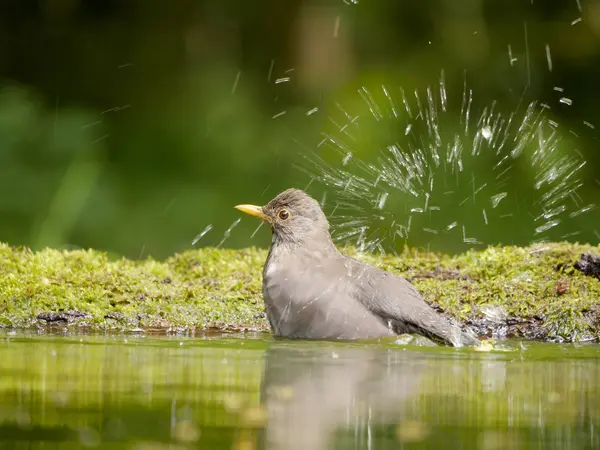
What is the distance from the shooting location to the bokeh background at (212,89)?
9.66 metres

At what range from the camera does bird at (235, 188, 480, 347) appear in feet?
19.2

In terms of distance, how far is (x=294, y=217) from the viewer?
6.59 m

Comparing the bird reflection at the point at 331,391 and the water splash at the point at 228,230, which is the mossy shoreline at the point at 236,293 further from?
the water splash at the point at 228,230

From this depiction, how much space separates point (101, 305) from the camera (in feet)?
21.3

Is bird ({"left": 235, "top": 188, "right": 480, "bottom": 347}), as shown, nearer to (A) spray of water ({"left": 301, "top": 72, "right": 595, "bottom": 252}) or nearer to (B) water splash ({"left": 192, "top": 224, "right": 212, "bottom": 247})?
(A) spray of water ({"left": 301, "top": 72, "right": 595, "bottom": 252})

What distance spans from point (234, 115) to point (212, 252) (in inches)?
117

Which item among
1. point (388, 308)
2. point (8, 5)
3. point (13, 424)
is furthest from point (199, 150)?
point (13, 424)

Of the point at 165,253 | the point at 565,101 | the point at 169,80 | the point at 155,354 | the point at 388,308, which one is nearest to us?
the point at 155,354

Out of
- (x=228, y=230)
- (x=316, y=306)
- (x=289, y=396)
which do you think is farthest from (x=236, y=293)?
A: (x=289, y=396)

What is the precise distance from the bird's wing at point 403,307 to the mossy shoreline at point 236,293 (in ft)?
1.80

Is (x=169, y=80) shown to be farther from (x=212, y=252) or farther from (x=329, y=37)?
(x=212, y=252)

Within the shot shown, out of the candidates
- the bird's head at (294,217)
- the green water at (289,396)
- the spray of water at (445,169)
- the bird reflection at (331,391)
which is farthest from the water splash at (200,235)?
the bird reflection at (331,391)

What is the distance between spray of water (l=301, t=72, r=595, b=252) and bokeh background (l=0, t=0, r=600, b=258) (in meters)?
0.10

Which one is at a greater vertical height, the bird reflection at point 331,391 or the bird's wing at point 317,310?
the bird's wing at point 317,310
